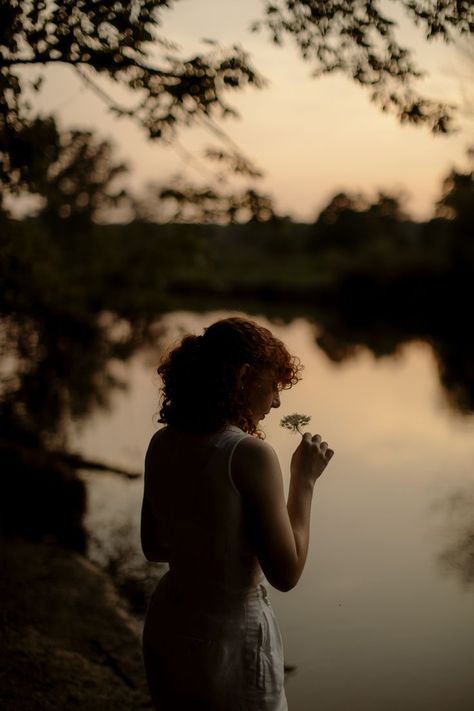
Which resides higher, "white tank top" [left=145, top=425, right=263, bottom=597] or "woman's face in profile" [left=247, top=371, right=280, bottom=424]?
"woman's face in profile" [left=247, top=371, right=280, bottom=424]

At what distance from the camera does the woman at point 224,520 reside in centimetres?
209

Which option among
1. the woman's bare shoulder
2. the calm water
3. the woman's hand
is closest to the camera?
the woman's bare shoulder

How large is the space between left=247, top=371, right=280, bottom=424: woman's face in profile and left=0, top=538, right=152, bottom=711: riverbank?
115 inches

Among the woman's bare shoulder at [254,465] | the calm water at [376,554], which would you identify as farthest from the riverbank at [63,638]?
the woman's bare shoulder at [254,465]

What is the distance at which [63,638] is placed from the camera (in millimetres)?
5629

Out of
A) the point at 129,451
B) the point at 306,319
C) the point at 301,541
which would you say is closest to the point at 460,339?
the point at 306,319

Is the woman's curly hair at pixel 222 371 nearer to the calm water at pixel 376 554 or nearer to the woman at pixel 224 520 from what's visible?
the woman at pixel 224 520

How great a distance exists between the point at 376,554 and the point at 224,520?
7844 mm

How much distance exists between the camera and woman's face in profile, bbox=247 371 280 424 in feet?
7.36

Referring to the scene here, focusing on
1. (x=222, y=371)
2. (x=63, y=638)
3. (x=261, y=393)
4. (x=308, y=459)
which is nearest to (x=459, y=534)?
(x=63, y=638)

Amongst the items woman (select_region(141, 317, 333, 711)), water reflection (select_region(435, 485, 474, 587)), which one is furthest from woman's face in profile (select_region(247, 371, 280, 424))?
water reflection (select_region(435, 485, 474, 587))

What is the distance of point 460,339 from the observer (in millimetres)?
41750

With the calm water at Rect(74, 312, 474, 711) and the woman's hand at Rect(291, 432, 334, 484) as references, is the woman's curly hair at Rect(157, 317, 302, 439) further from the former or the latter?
the calm water at Rect(74, 312, 474, 711)

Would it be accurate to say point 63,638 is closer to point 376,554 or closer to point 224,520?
point 224,520
